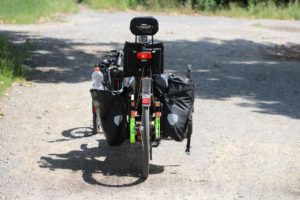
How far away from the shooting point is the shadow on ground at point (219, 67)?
1069cm

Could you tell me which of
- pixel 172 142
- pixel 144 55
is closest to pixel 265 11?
pixel 172 142

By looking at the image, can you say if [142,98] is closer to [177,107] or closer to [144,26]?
[177,107]

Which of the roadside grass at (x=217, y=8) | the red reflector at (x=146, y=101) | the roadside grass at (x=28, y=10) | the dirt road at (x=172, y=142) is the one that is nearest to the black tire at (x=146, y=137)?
the red reflector at (x=146, y=101)

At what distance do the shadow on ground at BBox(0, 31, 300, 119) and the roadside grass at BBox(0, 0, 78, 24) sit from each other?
3546mm

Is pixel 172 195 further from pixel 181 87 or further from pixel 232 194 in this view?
pixel 181 87

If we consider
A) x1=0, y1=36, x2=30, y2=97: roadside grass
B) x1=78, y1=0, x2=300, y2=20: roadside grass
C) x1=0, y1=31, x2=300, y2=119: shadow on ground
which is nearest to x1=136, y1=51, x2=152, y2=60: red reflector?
x1=0, y1=31, x2=300, y2=119: shadow on ground

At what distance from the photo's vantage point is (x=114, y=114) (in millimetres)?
6410

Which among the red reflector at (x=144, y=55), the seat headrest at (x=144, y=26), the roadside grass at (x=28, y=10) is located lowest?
the roadside grass at (x=28, y=10)

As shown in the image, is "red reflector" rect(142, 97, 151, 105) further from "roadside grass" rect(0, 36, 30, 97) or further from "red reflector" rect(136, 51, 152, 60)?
"roadside grass" rect(0, 36, 30, 97)

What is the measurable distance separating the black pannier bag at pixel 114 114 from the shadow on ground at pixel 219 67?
3.67 m

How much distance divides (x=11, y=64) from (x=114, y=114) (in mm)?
6088

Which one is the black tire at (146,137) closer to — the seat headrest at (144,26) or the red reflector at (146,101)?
the red reflector at (146,101)

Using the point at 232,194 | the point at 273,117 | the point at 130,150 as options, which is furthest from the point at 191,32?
the point at 232,194

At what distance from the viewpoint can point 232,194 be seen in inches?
230
